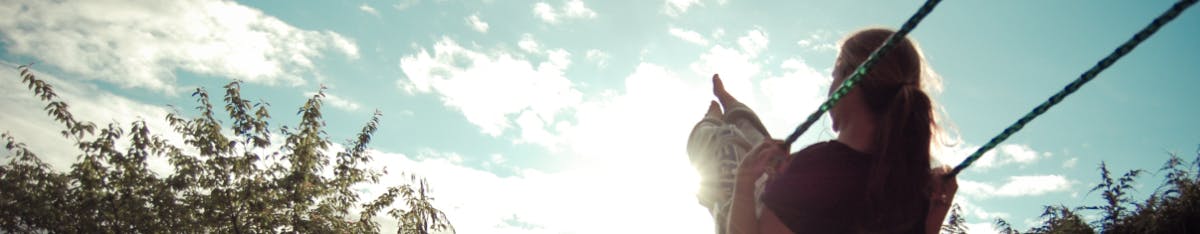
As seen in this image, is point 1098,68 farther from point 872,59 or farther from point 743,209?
point 743,209

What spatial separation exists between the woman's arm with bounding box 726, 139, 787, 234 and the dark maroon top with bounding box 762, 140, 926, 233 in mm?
93

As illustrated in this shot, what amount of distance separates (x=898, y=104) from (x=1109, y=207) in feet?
43.5

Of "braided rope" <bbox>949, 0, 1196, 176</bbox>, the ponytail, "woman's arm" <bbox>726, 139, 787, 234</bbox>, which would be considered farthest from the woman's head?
"woman's arm" <bbox>726, 139, 787, 234</bbox>

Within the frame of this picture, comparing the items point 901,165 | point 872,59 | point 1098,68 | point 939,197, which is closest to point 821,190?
point 901,165

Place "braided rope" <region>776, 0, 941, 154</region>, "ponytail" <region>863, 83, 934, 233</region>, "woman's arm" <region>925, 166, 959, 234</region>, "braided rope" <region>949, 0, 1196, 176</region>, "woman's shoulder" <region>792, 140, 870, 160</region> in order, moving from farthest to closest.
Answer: "woman's arm" <region>925, 166, 959, 234</region>
"woman's shoulder" <region>792, 140, 870, 160</region>
"ponytail" <region>863, 83, 934, 233</region>
"braided rope" <region>776, 0, 941, 154</region>
"braided rope" <region>949, 0, 1196, 176</region>

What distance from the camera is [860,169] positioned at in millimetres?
1632

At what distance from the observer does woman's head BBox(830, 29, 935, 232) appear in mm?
1525

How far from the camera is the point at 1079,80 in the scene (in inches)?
37.2

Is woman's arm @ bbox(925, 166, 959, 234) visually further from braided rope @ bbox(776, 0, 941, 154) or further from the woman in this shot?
braided rope @ bbox(776, 0, 941, 154)

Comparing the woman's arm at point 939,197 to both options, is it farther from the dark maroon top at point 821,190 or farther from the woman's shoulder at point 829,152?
the woman's shoulder at point 829,152

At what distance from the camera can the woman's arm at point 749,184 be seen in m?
1.57

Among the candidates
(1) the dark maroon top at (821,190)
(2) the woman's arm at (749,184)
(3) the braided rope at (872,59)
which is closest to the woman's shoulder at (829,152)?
(1) the dark maroon top at (821,190)

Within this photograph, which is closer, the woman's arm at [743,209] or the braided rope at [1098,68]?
the braided rope at [1098,68]

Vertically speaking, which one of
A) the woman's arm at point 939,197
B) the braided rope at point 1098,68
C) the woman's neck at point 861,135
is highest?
the woman's neck at point 861,135
